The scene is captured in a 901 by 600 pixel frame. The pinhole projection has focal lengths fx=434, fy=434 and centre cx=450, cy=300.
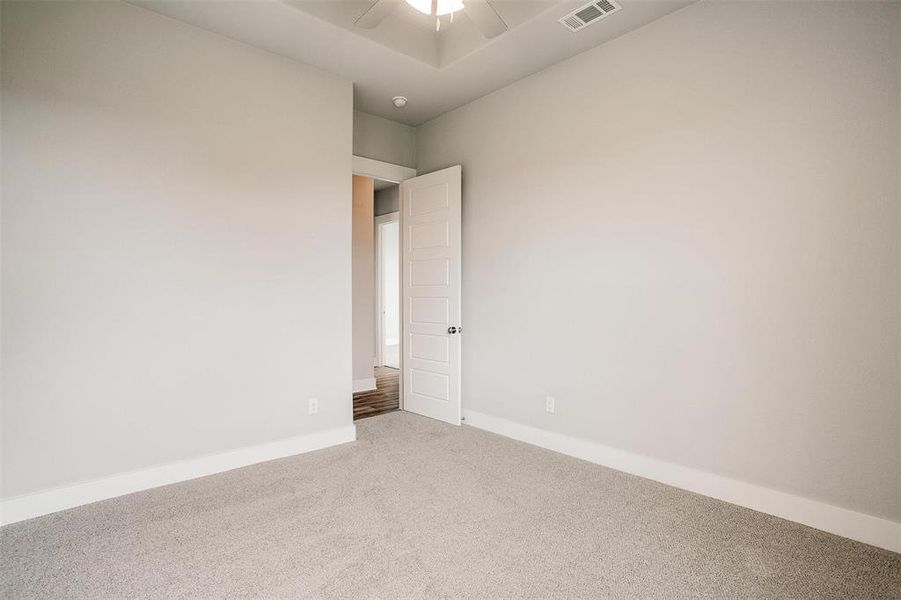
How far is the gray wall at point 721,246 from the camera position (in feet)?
6.97

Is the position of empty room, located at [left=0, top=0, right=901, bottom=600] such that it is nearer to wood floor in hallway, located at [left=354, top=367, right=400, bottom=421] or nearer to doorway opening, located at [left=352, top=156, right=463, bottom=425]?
doorway opening, located at [left=352, top=156, right=463, bottom=425]

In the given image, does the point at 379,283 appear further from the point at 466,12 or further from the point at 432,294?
the point at 466,12

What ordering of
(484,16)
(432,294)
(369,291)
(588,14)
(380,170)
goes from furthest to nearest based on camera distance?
(369,291)
(380,170)
(432,294)
(588,14)
(484,16)

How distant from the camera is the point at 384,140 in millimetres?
4449

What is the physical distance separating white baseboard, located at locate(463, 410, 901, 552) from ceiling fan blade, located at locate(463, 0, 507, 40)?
2740 mm

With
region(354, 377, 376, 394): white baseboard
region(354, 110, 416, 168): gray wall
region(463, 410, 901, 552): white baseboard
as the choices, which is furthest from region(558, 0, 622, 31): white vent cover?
region(354, 377, 376, 394): white baseboard

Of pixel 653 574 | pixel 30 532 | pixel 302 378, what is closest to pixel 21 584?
pixel 30 532

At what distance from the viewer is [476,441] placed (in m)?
3.60

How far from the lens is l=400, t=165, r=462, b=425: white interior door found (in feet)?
13.3

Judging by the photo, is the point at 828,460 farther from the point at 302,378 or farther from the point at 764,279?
the point at 302,378

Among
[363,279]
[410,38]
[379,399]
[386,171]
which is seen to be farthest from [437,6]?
[379,399]

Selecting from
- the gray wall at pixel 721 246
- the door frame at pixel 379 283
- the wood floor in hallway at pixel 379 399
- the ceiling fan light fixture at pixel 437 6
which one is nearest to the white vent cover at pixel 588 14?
the gray wall at pixel 721 246

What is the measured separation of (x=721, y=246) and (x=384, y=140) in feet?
10.6

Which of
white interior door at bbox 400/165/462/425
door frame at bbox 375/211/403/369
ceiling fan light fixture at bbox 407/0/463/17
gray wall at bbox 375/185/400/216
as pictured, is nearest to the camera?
ceiling fan light fixture at bbox 407/0/463/17
